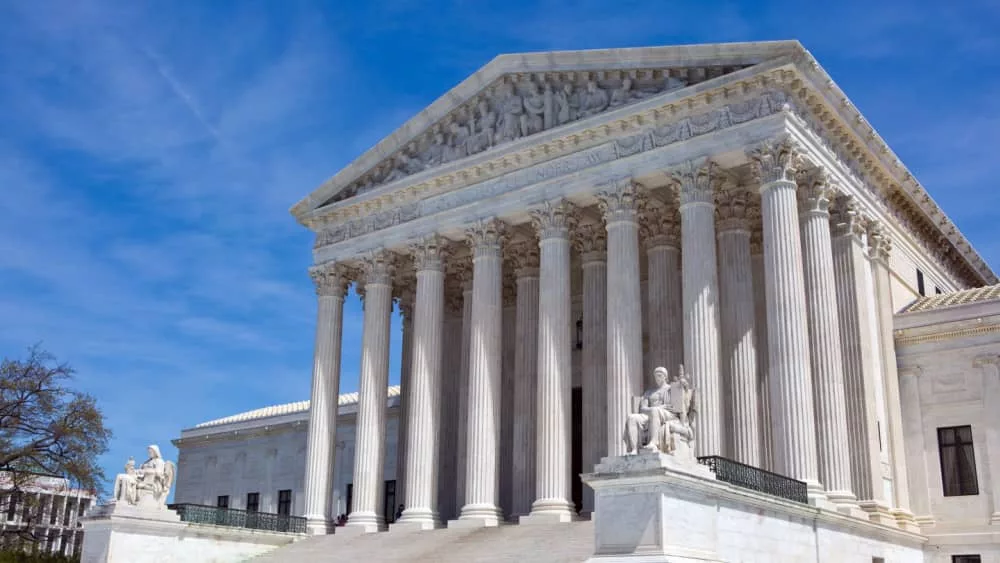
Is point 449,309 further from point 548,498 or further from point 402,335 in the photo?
point 548,498

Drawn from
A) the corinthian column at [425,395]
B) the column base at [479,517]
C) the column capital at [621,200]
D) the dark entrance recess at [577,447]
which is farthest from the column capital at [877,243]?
the column base at [479,517]

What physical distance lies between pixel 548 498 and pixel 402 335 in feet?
51.5

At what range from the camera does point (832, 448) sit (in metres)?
30.0

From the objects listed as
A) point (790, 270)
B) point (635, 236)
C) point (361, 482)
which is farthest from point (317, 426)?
point (790, 270)

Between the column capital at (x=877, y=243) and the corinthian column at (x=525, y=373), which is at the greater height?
the column capital at (x=877, y=243)

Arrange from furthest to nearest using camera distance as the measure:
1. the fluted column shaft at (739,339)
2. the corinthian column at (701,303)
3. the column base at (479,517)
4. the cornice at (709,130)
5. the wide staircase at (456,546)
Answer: the column base at (479,517) < the fluted column shaft at (739,339) < the cornice at (709,130) < the corinthian column at (701,303) < the wide staircase at (456,546)

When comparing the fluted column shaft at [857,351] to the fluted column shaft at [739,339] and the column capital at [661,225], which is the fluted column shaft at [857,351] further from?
the column capital at [661,225]

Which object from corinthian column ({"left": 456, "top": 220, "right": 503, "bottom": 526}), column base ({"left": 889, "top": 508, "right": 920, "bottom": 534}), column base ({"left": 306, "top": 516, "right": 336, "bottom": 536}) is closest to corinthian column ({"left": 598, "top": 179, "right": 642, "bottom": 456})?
corinthian column ({"left": 456, "top": 220, "right": 503, "bottom": 526})

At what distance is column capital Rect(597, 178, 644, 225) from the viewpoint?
113 ft

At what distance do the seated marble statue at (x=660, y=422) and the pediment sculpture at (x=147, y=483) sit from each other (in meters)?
18.7

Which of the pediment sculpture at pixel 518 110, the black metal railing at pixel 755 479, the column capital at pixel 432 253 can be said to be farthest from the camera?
the column capital at pixel 432 253

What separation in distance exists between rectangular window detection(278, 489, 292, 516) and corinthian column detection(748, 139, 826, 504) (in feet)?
111

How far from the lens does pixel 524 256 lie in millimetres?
42031

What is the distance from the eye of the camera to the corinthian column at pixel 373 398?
39.4m
